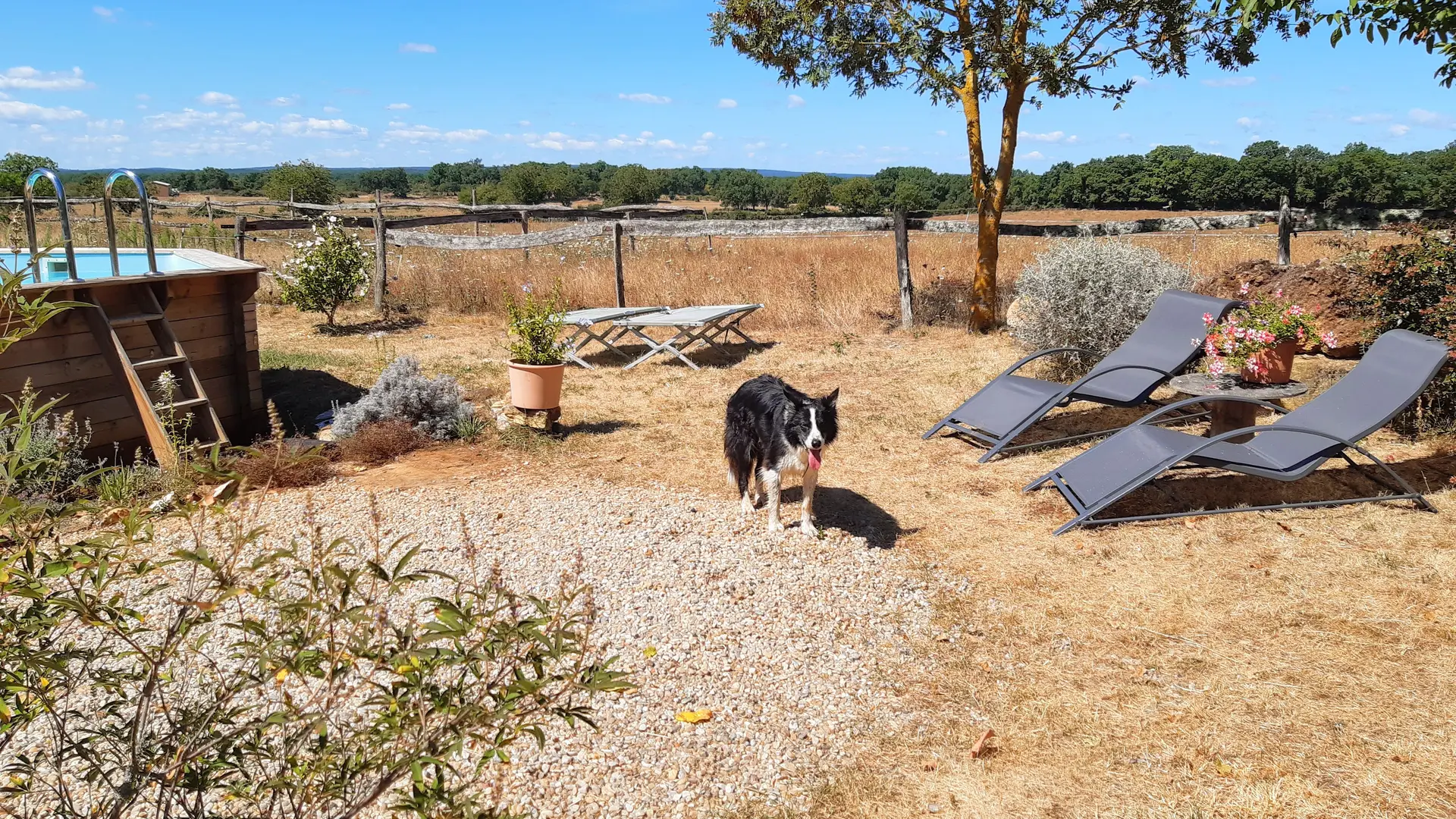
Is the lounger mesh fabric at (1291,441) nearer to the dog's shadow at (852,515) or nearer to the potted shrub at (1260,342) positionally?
the potted shrub at (1260,342)

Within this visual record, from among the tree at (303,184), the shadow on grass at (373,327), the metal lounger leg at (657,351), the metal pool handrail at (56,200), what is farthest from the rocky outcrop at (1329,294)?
the tree at (303,184)

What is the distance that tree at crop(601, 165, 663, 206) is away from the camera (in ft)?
192

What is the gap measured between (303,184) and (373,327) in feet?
96.0

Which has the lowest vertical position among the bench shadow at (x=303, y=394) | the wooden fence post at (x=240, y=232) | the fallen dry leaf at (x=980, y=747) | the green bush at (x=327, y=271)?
Result: the fallen dry leaf at (x=980, y=747)

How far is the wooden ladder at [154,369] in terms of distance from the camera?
5.88 metres

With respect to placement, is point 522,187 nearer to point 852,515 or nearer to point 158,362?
point 158,362

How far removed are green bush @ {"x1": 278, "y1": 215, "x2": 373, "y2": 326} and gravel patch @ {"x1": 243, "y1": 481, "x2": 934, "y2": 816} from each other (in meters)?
6.44

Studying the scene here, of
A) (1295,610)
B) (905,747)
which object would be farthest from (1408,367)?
(905,747)

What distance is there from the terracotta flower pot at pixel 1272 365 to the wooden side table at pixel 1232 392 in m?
0.04

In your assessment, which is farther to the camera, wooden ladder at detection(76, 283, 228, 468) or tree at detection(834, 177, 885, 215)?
tree at detection(834, 177, 885, 215)

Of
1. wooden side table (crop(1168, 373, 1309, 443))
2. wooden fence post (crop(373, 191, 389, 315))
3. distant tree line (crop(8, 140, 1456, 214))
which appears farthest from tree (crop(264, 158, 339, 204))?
wooden side table (crop(1168, 373, 1309, 443))

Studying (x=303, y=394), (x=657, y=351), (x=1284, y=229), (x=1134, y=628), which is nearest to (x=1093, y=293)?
(x=1284, y=229)

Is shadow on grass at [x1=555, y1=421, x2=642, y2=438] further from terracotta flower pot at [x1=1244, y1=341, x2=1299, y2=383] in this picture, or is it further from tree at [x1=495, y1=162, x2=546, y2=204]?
tree at [x1=495, y1=162, x2=546, y2=204]

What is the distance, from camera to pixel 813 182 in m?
56.1
